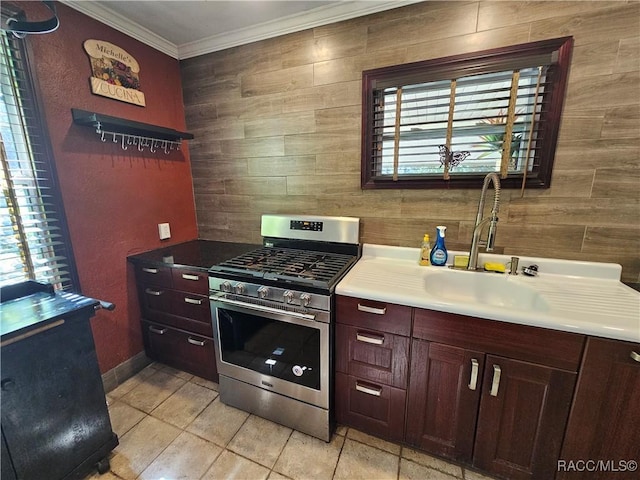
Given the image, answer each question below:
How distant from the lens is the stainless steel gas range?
4.50ft

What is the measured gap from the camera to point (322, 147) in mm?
1853

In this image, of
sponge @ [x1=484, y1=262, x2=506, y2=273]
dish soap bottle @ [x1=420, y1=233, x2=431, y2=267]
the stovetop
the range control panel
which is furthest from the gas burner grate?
sponge @ [x1=484, y1=262, x2=506, y2=273]

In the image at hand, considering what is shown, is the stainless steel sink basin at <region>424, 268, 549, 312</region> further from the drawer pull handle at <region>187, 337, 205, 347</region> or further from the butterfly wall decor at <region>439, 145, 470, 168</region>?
the drawer pull handle at <region>187, 337, 205, 347</region>

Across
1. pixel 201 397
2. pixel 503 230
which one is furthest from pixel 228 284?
pixel 503 230

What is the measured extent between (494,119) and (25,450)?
2612mm

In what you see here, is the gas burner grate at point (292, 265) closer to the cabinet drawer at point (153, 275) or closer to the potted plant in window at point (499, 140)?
the cabinet drawer at point (153, 275)

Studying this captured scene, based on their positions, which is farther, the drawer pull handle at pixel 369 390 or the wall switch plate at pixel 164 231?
the wall switch plate at pixel 164 231

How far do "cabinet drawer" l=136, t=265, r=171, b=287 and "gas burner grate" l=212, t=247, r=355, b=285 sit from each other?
477 millimetres

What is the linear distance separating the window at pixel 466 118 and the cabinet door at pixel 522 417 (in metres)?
0.96

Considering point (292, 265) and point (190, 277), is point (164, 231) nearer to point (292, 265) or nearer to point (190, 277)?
point (190, 277)

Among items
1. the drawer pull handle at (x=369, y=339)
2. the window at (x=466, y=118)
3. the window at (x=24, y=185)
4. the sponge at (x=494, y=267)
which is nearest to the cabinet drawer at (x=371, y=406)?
the drawer pull handle at (x=369, y=339)

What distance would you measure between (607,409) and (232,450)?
1688mm

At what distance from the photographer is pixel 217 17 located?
1712 millimetres

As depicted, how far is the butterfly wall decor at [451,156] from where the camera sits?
154 cm
